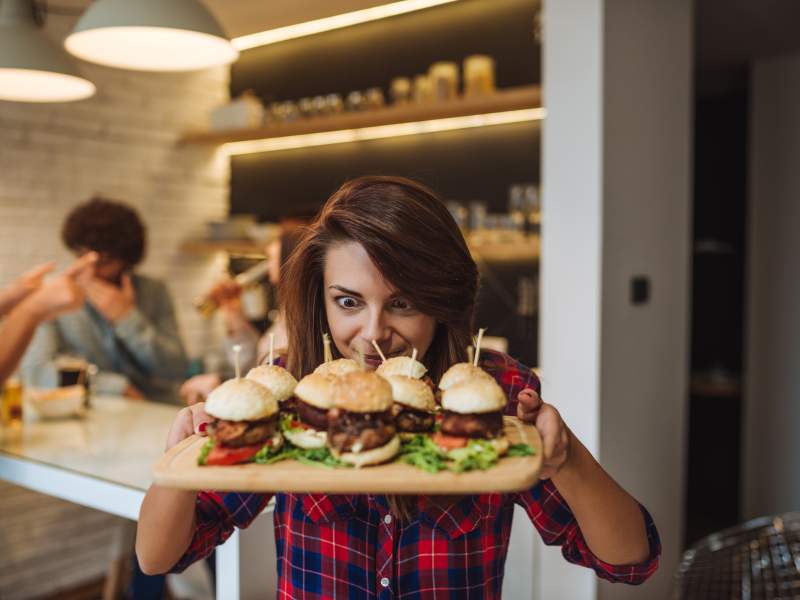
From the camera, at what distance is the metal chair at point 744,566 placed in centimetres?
172

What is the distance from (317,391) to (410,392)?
0.14 metres

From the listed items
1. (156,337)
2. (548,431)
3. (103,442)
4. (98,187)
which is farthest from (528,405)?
(98,187)

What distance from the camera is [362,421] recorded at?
96 cm

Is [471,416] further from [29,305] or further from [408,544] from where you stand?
[29,305]

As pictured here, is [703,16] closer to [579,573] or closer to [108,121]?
[579,573]

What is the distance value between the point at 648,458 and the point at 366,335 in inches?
78.8

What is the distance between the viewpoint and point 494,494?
115 cm

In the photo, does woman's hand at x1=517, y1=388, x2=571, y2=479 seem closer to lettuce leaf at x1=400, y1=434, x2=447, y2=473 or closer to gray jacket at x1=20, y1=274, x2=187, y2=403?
lettuce leaf at x1=400, y1=434, x2=447, y2=473

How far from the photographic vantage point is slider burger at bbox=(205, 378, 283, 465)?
0.94 metres

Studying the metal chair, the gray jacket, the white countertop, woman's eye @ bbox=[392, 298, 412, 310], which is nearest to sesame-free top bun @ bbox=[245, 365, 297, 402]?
woman's eye @ bbox=[392, 298, 412, 310]

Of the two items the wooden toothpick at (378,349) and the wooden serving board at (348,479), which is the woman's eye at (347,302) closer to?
the wooden toothpick at (378,349)

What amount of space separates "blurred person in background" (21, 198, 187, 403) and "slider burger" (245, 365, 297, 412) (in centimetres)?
206

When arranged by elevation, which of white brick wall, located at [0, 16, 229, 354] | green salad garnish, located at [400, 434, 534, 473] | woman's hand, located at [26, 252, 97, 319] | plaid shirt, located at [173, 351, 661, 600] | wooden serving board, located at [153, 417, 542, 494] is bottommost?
plaid shirt, located at [173, 351, 661, 600]

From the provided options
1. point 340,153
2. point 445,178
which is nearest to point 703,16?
point 445,178
